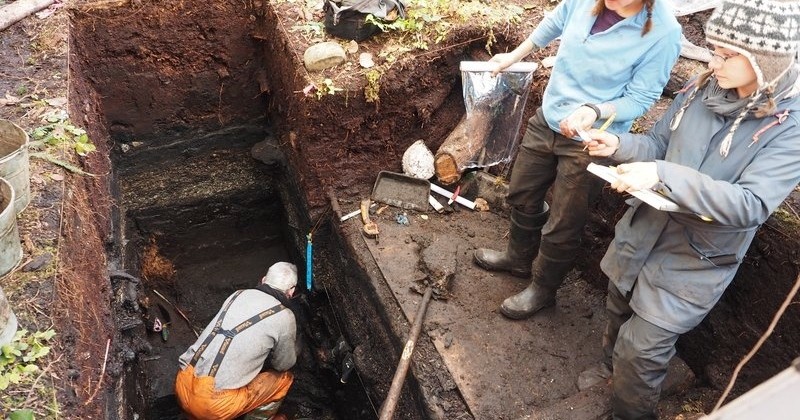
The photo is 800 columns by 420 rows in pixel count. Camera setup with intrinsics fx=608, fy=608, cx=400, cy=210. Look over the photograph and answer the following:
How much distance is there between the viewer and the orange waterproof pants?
447 cm

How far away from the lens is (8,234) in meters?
3.04

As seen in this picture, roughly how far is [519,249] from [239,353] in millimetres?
2177

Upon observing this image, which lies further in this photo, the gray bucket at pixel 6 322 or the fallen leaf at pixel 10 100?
the fallen leaf at pixel 10 100

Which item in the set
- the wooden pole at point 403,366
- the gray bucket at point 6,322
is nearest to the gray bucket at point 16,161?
the gray bucket at point 6,322

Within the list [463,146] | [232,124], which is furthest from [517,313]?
[232,124]

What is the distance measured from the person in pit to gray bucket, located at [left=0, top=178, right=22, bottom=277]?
1.62 meters

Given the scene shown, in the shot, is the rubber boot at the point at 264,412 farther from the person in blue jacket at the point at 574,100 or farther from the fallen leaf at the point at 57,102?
the fallen leaf at the point at 57,102

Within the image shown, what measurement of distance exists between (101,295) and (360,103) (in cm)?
234

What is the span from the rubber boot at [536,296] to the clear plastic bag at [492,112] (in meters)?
1.28

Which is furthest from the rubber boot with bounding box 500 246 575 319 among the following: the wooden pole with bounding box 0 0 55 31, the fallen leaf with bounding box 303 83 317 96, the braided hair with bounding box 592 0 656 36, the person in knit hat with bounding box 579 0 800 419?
the wooden pole with bounding box 0 0 55 31

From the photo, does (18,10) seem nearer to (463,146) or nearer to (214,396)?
(214,396)

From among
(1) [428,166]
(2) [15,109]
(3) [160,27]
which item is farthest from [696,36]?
(2) [15,109]

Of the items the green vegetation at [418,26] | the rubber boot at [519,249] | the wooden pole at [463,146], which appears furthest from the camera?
the wooden pole at [463,146]

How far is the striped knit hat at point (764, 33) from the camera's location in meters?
2.27
